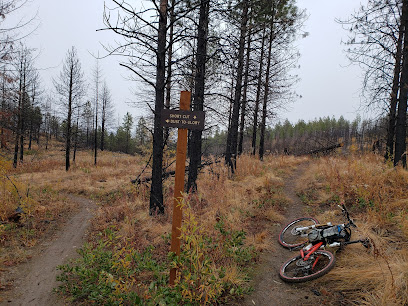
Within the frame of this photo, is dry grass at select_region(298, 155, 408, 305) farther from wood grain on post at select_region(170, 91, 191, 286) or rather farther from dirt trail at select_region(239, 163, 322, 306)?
wood grain on post at select_region(170, 91, 191, 286)

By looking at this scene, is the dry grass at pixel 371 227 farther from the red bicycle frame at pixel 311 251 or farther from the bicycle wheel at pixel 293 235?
the bicycle wheel at pixel 293 235

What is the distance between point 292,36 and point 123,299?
47.5 ft

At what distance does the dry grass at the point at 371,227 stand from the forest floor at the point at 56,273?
485mm

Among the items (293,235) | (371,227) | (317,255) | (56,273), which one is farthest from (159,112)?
(371,227)

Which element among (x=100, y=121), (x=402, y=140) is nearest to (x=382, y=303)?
(x=402, y=140)

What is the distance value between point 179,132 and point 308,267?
2.88 meters

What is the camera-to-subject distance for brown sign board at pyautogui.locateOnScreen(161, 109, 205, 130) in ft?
10.2

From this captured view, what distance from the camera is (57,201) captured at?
8531 mm

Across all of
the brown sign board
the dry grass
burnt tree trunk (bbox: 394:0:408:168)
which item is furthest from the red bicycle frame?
burnt tree trunk (bbox: 394:0:408:168)

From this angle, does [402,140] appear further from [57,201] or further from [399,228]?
[57,201]

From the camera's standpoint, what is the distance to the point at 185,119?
311 centimetres

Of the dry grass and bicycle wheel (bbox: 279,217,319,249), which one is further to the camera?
bicycle wheel (bbox: 279,217,319,249)

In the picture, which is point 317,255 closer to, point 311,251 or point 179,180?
point 311,251

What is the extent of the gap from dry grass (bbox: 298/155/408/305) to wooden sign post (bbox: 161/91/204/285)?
229cm
